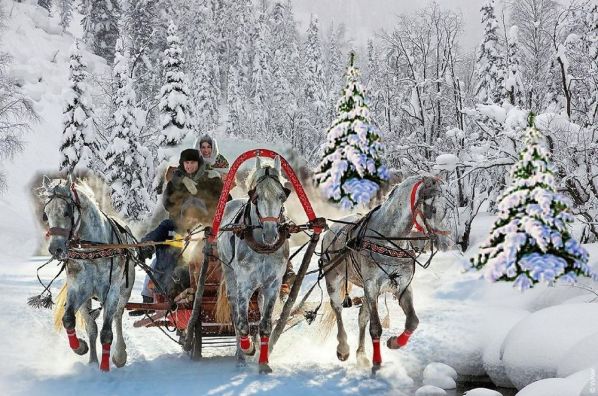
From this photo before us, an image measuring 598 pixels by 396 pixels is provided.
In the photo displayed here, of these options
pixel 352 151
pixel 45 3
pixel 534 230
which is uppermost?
pixel 45 3

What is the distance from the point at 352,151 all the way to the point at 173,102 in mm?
17811

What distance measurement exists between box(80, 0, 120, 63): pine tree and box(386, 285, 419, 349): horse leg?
49.3 metres

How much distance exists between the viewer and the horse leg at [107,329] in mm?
8008

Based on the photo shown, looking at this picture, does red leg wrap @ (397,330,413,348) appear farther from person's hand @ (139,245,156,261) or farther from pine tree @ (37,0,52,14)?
pine tree @ (37,0,52,14)

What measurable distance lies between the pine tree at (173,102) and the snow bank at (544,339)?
23767mm

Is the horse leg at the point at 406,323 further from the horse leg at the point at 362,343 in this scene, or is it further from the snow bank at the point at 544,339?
the snow bank at the point at 544,339

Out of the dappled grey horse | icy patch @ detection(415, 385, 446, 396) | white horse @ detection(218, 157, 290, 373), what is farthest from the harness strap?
icy patch @ detection(415, 385, 446, 396)

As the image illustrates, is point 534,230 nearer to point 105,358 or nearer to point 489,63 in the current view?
point 105,358

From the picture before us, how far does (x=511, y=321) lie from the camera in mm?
11312

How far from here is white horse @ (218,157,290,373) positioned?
7355 mm

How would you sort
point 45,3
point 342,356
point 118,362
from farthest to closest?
point 45,3, point 342,356, point 118,362

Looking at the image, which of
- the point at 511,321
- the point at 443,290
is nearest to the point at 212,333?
the point at 511,321

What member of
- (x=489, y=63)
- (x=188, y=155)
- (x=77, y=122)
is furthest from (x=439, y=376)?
(x=77, y=122)

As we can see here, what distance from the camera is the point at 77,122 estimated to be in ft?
104
